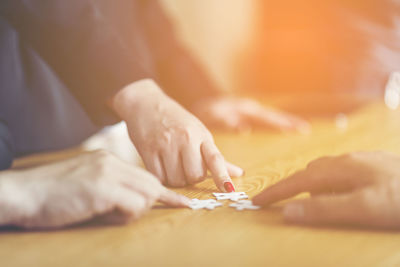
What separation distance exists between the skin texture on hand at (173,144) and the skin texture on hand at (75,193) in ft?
0.79

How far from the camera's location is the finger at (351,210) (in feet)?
2.13

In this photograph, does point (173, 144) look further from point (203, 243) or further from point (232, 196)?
point (203, 243)

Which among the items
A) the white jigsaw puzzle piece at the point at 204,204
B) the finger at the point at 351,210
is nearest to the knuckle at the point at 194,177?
the white jigsaw puzzle piece at the point at 204,204

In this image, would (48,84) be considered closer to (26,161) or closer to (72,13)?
(26,161)

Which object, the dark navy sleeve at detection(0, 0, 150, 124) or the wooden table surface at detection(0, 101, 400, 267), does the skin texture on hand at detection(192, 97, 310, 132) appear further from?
the wooden table surface at detection(0, 101, 400, 267)

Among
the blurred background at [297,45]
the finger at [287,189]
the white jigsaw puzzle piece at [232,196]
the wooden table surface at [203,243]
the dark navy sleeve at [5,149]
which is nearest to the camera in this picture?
the wooden table surface at [203,243]

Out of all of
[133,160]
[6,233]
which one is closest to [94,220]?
[6,233]

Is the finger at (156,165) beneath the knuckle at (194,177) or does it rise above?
above

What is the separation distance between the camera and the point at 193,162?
964 millimetres

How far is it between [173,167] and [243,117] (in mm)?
1034

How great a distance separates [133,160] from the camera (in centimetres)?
133

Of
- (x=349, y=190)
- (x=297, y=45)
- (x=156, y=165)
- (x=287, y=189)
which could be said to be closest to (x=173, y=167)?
(x=156, y=165)

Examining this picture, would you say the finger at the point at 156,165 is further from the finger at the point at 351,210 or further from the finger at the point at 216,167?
the finger at the point at 351,210

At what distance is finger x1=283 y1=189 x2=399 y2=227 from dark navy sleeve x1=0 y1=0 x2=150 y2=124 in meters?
0.62
